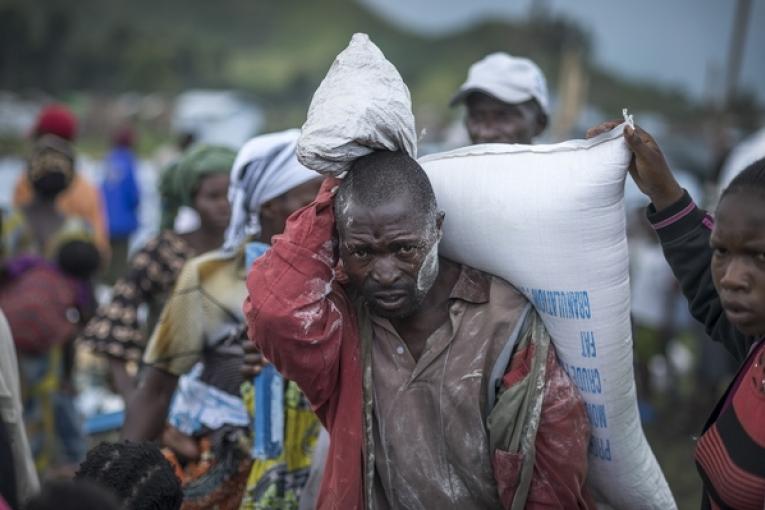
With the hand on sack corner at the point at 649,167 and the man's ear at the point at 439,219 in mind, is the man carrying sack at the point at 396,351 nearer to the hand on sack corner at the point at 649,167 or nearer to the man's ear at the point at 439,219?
the man's ear at the point at 439,219

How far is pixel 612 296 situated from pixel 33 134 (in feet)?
20.4

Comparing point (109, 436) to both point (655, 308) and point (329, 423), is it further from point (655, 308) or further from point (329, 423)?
point (655, 308)

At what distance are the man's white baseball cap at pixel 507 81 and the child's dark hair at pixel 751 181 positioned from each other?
1.79 m

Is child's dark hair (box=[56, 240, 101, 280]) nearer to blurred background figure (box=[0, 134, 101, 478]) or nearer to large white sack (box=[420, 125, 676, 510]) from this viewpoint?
blurred background figure (box=[0, 134, 101, 478])

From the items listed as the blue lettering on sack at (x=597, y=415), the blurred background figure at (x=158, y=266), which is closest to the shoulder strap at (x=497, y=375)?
the blue lettering on sack at (x=597, y=415)

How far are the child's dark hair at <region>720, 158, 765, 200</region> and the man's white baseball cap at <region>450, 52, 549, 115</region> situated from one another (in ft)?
5.88

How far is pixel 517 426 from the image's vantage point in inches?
91.7

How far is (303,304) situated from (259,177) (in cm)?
104

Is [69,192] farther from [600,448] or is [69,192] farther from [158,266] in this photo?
[600,448]

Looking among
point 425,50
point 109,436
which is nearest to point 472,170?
point 109,436

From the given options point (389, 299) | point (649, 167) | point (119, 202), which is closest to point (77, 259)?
point (389, 299)

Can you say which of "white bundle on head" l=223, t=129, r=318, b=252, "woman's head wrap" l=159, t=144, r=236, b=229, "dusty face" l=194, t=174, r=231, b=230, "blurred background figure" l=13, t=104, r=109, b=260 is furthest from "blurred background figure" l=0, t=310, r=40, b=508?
"blurred background figure" l=13, t=104, r=109, b=260

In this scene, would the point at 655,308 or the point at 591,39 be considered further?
the point at 591,39

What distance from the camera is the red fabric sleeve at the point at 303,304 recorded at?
231 centimetres
